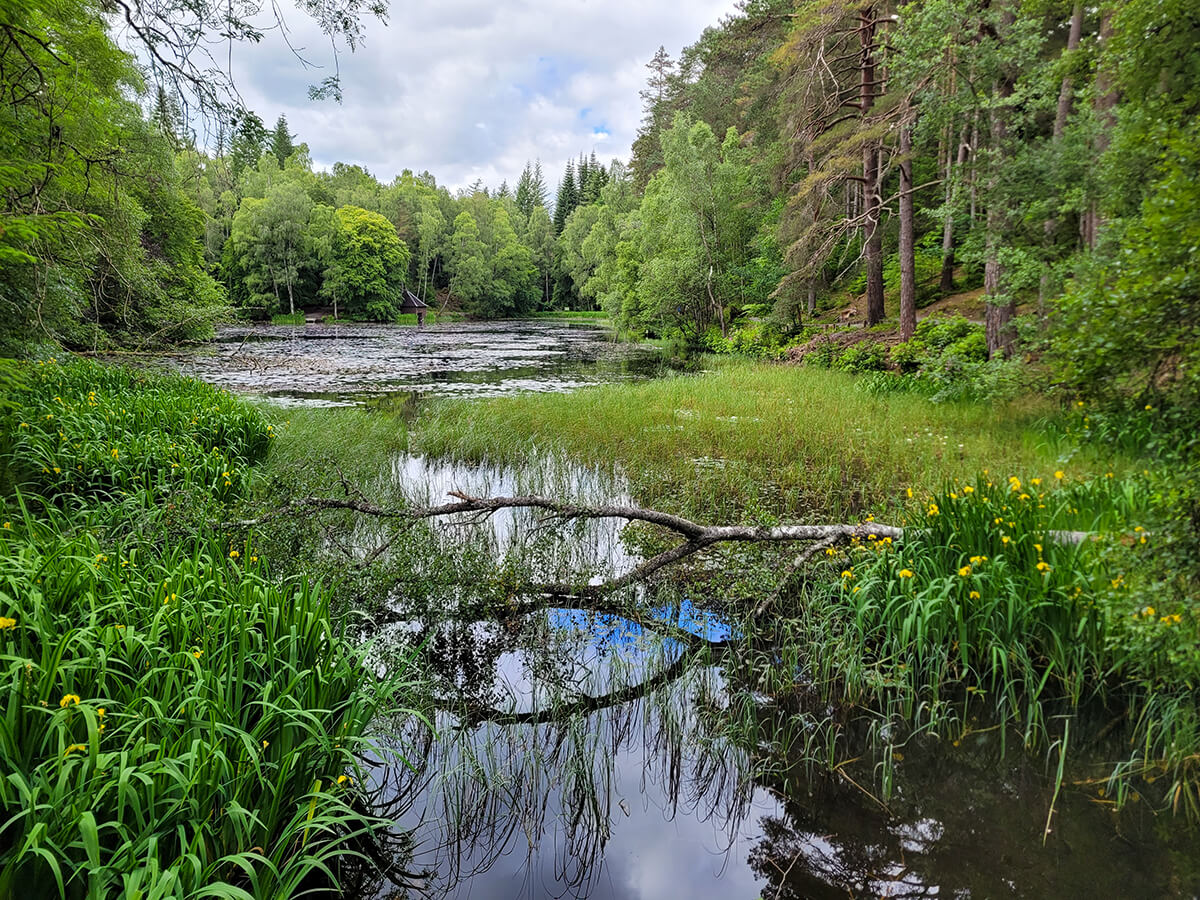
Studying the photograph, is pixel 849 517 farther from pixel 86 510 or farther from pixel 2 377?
pixel 2 377

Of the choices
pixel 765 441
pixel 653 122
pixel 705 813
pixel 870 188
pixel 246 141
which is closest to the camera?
pixel 705 813

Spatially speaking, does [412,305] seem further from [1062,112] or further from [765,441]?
[765,441]

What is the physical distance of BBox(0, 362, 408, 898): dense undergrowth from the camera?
177cm

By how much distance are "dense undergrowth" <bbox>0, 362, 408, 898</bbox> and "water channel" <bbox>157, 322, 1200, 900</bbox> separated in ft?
1.56

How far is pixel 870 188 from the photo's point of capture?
16094mm

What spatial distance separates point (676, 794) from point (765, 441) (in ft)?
21.2

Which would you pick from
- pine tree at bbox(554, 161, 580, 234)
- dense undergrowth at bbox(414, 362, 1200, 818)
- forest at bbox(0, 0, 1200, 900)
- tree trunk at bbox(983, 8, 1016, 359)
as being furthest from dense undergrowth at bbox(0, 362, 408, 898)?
pine tree at bbox(554, 161, 580, 234)

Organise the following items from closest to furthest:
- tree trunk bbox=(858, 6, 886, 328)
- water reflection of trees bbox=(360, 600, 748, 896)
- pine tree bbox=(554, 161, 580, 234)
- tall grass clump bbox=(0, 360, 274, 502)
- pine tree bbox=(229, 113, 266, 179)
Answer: water reflection of trees bbox=(360, 600, 748, 896), pine tree bbox=(229, 113, 266, 179), tall grass clump bbox=(0, 360, 274, 502), tree trunk bbox=(858, 6, 886, 328), pine tree bbox=(554, 161, 580, 234)

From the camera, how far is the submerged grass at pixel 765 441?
6.79 meters

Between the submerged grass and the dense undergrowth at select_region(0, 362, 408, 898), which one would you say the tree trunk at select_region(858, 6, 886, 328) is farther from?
the dense undergrowth at select_region(0, 362, 408, 898)

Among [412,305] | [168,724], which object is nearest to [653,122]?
[412,305]

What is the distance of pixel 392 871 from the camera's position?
256cm

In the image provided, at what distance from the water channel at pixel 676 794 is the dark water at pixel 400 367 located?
11.1 m

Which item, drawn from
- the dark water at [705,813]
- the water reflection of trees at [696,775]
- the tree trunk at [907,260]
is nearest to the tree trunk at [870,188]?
the tree trunk at [907,260]
